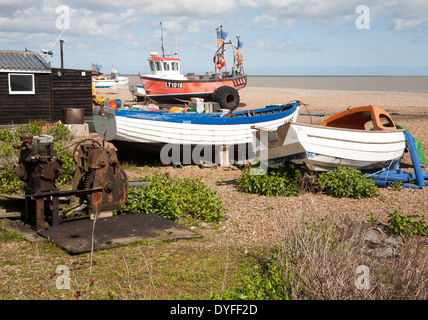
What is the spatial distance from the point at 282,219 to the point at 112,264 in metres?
2.87

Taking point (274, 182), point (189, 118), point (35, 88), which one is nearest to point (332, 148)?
point (274, 182)

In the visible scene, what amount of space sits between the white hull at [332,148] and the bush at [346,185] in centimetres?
30

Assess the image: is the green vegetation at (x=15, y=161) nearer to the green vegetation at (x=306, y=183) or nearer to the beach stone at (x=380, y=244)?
the green vegetation at (x=306, y=183)

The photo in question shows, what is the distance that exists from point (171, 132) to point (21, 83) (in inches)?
354

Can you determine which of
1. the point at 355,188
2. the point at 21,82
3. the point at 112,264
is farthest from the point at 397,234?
the point at 21,82

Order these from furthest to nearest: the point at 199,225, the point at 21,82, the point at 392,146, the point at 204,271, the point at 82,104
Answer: the point at 82,104, the point at 21,82, the point at 392,146, the point at 199,225, the point at 204,271

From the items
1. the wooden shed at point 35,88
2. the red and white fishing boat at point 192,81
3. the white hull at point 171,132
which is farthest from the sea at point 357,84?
the white hull at point 171,132

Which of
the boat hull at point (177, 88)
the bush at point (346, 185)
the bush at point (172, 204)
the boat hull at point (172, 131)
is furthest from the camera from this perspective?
the boat hull at point (177, 88)

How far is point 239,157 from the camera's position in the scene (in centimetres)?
1302

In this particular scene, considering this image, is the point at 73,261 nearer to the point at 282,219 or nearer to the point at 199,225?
the point at 199,225

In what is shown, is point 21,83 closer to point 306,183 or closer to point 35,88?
point 35,88

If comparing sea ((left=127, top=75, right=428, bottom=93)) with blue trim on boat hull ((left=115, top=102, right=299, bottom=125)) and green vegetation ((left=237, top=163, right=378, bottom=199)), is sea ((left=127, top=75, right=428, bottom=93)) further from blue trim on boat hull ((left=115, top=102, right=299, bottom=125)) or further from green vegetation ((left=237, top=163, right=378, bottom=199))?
green vegetation ((left=237, top=163, right=378, bottom=199))

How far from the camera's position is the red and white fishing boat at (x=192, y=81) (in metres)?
26.3

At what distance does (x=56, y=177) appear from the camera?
6605 millimetres
